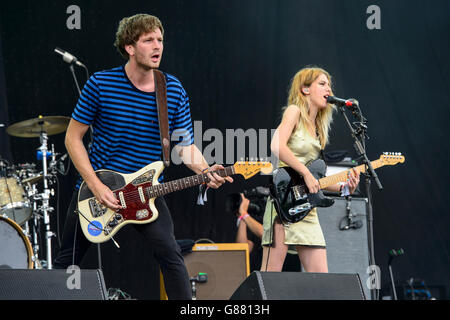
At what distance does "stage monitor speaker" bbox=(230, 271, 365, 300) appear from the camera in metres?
2.07

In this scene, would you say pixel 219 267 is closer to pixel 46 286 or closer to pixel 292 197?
pixel 292 197

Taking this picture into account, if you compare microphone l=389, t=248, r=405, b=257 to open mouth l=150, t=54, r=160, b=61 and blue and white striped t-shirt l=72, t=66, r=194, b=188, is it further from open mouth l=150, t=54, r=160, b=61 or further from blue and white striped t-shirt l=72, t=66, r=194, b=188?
open mouth l=150, t=54, r=160, b=61

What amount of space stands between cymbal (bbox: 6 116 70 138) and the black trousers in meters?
2.27

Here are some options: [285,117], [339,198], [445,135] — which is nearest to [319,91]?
[285,117]

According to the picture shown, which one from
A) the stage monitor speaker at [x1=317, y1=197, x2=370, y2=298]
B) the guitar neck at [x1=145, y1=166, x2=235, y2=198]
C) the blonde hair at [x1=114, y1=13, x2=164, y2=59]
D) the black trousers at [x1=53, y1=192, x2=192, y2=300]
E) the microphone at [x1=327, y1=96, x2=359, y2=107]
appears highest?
the blonde hair at [x1=114, y1=13, x2=164, y2=59]

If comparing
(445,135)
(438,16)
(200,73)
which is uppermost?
(438,16)

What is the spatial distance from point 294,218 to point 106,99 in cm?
148

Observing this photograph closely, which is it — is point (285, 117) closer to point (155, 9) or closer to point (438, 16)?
point (155, 9)

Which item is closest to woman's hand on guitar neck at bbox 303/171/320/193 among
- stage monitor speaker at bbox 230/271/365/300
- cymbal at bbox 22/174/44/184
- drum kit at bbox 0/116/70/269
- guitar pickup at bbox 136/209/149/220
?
guitar pickup at bbox 136/209/149/220

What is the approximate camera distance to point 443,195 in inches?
255

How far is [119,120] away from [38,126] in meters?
2.46

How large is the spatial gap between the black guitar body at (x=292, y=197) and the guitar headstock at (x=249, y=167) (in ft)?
0.94

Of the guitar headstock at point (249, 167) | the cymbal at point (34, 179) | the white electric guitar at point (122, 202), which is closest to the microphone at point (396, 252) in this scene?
the guitar headstock at point (249, 167)

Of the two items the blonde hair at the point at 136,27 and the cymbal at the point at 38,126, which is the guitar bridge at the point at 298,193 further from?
the cymbal at the point at 38,126
